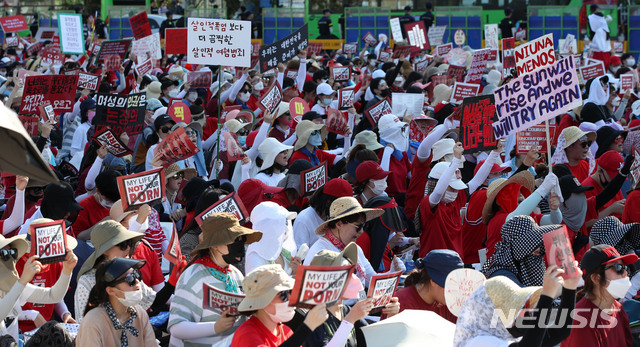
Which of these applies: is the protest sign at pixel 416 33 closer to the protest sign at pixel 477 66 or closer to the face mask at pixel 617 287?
the protest sign at pixel 477 66

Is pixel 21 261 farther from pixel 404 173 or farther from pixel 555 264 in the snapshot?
pixel 404 173

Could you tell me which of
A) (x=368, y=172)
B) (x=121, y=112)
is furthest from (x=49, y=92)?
(x=368, y=172)

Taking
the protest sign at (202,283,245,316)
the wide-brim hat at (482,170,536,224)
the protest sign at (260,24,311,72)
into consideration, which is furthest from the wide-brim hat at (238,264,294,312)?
the protest sign at (260,24,311,72)

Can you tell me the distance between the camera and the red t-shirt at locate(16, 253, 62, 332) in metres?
5.36

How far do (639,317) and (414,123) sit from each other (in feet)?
18.6

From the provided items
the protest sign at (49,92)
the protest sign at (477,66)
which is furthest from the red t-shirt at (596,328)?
the protest sign at (477,66)

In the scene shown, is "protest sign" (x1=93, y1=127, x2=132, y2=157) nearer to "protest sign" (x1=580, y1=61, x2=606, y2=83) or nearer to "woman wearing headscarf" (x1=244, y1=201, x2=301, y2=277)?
"woman wearing headscarf" (x1=244, y1=201, x2=301, y2=277)

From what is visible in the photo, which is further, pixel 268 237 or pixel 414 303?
pixel 268 237

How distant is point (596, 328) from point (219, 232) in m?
2.10

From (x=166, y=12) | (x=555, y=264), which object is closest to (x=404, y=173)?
(x=555, y=264)

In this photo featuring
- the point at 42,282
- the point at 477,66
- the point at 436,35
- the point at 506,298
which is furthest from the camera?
the point at 436,35

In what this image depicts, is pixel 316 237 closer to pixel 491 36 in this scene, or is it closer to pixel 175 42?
pixel 175 42

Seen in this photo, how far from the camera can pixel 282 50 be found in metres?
12.5

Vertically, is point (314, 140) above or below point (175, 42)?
below
